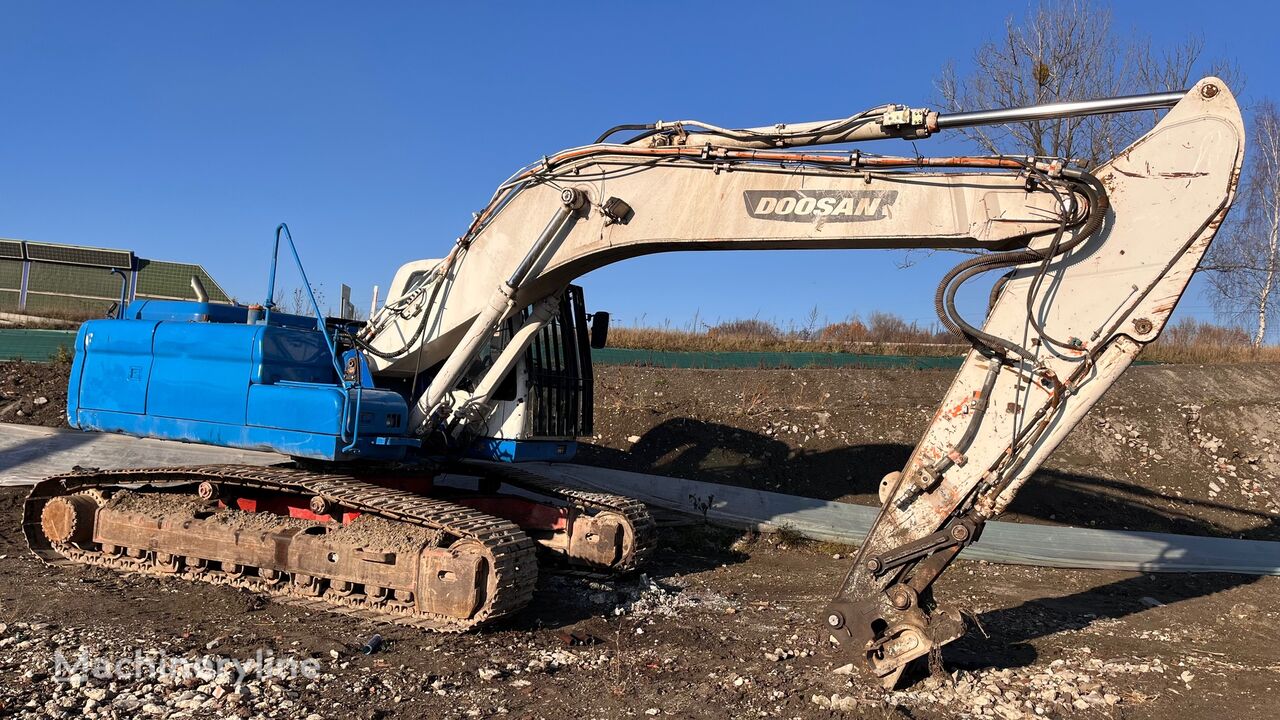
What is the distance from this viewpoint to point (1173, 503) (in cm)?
1312

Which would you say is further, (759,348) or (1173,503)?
(759,348)

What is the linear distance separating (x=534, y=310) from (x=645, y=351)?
9752mm

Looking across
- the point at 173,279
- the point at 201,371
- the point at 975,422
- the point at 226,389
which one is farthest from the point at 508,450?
the point at 173,279

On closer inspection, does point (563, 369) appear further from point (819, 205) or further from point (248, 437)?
point (819, 205)

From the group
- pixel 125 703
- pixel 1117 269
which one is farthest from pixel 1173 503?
pixel 125 703

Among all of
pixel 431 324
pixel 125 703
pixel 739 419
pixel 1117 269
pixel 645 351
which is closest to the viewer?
pixel 125 703

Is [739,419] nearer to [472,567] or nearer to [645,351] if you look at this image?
[645,351]

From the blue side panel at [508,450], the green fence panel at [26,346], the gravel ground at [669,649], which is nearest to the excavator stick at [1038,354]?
the gravel ground at [669,649]

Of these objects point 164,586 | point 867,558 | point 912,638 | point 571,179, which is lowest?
point 164,586

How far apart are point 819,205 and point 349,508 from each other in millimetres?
3980

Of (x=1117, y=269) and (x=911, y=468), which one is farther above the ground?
(x=1117, y=269)

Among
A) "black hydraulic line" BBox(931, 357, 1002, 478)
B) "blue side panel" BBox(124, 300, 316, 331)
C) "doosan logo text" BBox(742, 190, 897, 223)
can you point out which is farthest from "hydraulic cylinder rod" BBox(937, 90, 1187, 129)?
"blue side panel" BBox(124, 300, 316, 331)

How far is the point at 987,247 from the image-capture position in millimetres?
5285

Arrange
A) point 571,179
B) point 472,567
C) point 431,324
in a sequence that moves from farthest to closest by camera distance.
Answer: point 431,324
point 571,179
point 472,567
